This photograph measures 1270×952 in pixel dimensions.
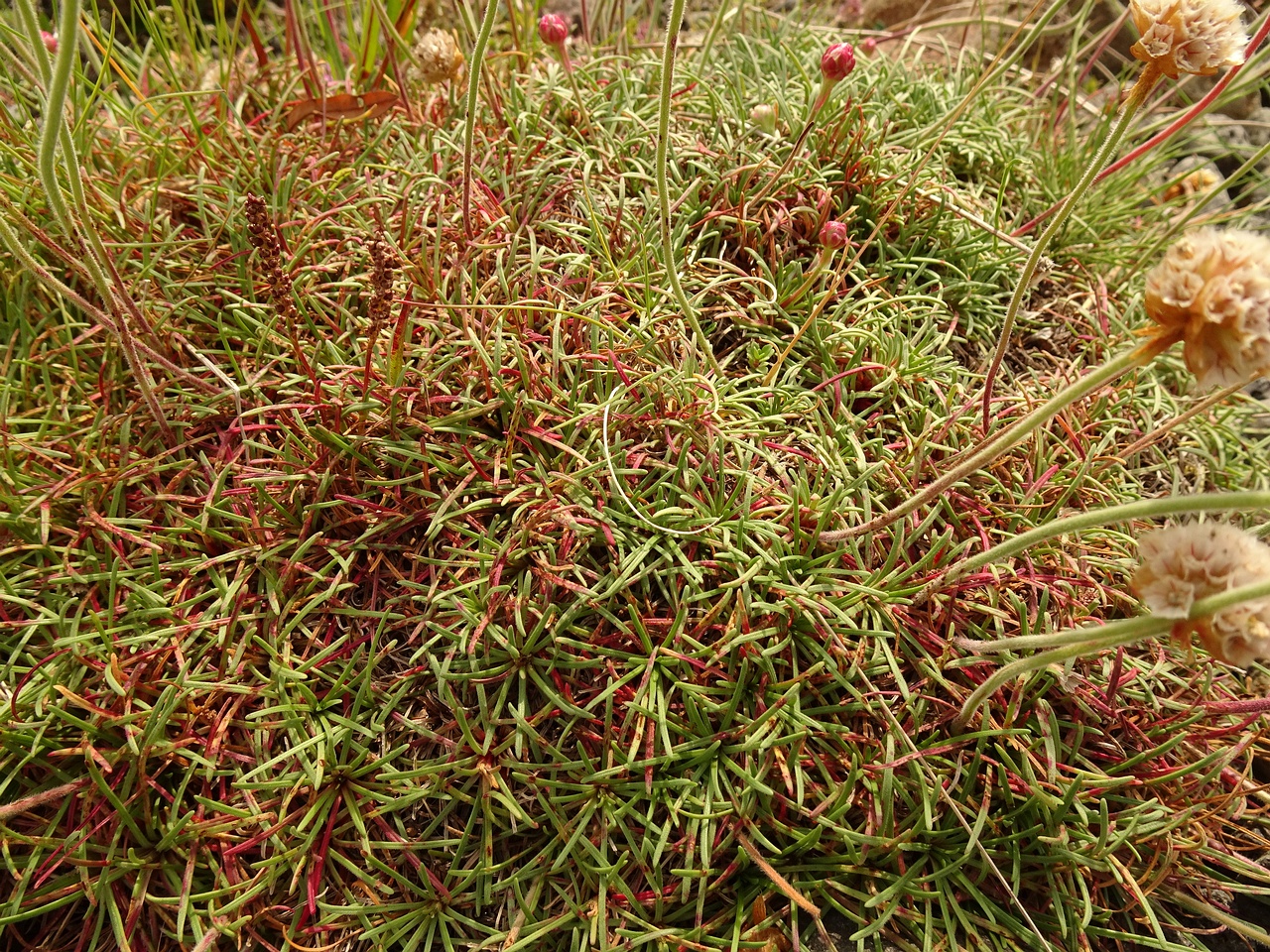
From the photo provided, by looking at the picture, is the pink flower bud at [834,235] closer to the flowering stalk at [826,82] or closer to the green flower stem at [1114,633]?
the flowering stalk at [826,82]

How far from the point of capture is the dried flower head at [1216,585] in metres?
0.92

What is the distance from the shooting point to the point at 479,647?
57.3 inches

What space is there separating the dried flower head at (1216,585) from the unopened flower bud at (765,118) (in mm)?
1345

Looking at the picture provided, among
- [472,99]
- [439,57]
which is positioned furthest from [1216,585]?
[439,57]

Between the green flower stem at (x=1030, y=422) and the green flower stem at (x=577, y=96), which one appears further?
the green flower stem at (x=577, y=96)

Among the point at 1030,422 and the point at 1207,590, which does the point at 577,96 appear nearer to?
the point at 1030,422

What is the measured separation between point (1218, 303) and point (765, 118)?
4.16ft

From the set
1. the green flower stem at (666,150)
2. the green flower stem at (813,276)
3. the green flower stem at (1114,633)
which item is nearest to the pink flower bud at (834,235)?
the green flower stem at (813,276)

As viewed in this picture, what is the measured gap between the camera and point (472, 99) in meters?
1.56

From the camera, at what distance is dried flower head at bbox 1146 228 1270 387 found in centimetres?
88

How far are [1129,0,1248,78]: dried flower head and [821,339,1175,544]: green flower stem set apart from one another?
1.69ft

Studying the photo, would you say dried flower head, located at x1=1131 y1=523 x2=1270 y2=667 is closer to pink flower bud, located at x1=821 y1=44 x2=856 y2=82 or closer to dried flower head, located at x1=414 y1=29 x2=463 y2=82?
pink flower bud, located at x1=821 y1=44 x2=856 y2=82

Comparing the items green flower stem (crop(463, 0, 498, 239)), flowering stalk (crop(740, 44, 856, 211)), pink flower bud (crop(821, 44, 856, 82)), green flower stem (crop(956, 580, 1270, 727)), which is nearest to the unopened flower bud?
flowering stalk (crop(740, 44, 856, 211))

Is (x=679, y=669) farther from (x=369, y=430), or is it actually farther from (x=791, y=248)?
(x=791, y=248)
